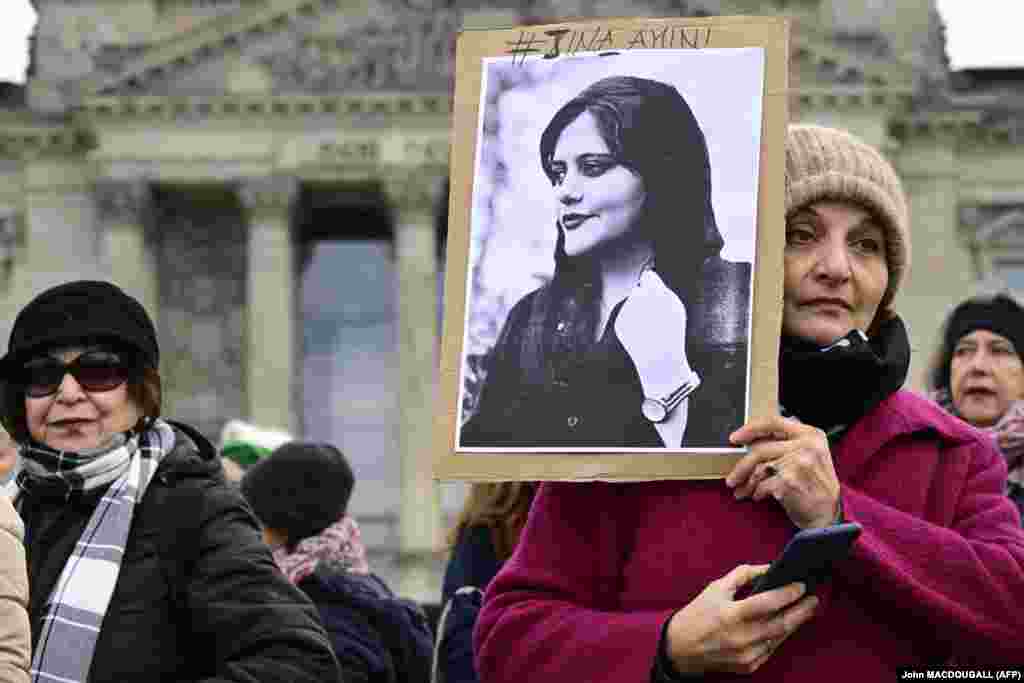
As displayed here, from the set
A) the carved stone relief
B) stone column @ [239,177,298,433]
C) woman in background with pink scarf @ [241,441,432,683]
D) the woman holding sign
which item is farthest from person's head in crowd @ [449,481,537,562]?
the carved stone relief

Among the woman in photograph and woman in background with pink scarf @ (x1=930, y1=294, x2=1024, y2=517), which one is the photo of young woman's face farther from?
woman in background with pink scarf @ (x1=930, y1=294, x2=1024, y2=517)

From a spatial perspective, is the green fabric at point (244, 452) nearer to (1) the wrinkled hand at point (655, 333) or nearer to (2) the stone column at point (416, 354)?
(1) the wrinkled hand at point (655, 333)

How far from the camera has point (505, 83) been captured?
3441mm

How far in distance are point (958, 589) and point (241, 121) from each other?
33955 millimetres

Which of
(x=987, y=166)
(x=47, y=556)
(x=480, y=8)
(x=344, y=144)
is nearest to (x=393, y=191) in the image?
(x=344, y=144)

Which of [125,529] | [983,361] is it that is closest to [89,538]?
[125,529]

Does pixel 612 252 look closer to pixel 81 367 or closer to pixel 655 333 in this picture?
pixel 655 333

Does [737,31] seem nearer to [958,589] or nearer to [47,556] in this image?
[958,589]

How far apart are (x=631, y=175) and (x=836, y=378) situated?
48 cm

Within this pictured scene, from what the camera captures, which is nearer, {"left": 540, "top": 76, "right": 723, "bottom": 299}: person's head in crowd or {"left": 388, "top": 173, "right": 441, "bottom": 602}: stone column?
{"left": 540, "top": 76, "right": 723, "bottom": 299}: person's head in crowd

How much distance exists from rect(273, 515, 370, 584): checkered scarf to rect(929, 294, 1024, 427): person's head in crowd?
192cm

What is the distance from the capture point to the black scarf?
129 inches

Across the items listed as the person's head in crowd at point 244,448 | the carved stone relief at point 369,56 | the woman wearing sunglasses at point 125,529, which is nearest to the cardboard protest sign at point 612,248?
the woman wearing sunglasses at point 125,529

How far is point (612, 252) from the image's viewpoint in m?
3.33
